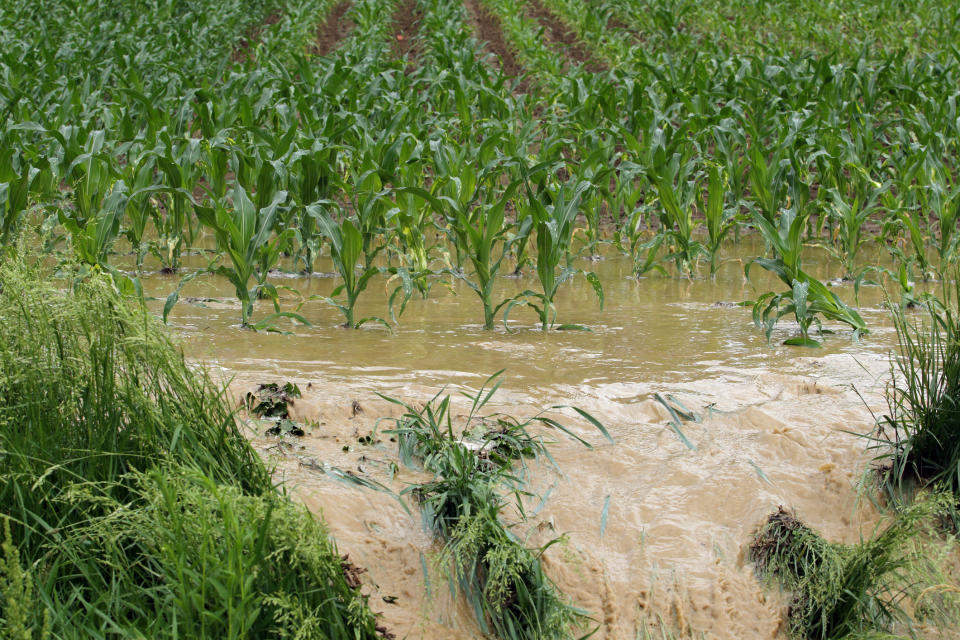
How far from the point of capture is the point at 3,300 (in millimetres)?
2422

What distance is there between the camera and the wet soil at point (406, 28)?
18.4 m

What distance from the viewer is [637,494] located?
113 inches

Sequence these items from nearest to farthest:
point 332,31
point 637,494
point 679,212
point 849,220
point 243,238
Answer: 1. point 637,494
2. point 243,238
3. point 849,220
4. point 679,212
5. point 332,31

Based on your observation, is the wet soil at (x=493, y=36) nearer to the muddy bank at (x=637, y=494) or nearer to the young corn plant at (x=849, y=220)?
the young corn plant at (x=849, y=220)

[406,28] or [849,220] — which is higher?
[406,28]

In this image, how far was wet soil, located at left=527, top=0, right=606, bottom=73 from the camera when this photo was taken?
17.0 meters

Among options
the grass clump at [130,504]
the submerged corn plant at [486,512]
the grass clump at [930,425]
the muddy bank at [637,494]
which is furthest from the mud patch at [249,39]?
the grass clump at [930,425]

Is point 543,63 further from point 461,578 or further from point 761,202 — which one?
point 461,578

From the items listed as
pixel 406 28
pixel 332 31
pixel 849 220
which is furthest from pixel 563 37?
A: pixel 849 220

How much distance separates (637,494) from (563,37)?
60.5 ft

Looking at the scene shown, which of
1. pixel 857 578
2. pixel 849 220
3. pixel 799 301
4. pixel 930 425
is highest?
pixel 849 220

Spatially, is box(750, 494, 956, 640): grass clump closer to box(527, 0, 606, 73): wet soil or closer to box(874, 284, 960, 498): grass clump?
box(874, 284, 960, 498): grass clump

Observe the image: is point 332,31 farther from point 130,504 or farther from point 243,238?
point 130,504

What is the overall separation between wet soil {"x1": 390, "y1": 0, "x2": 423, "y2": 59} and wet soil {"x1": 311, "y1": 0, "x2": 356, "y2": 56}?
3.69 feet
